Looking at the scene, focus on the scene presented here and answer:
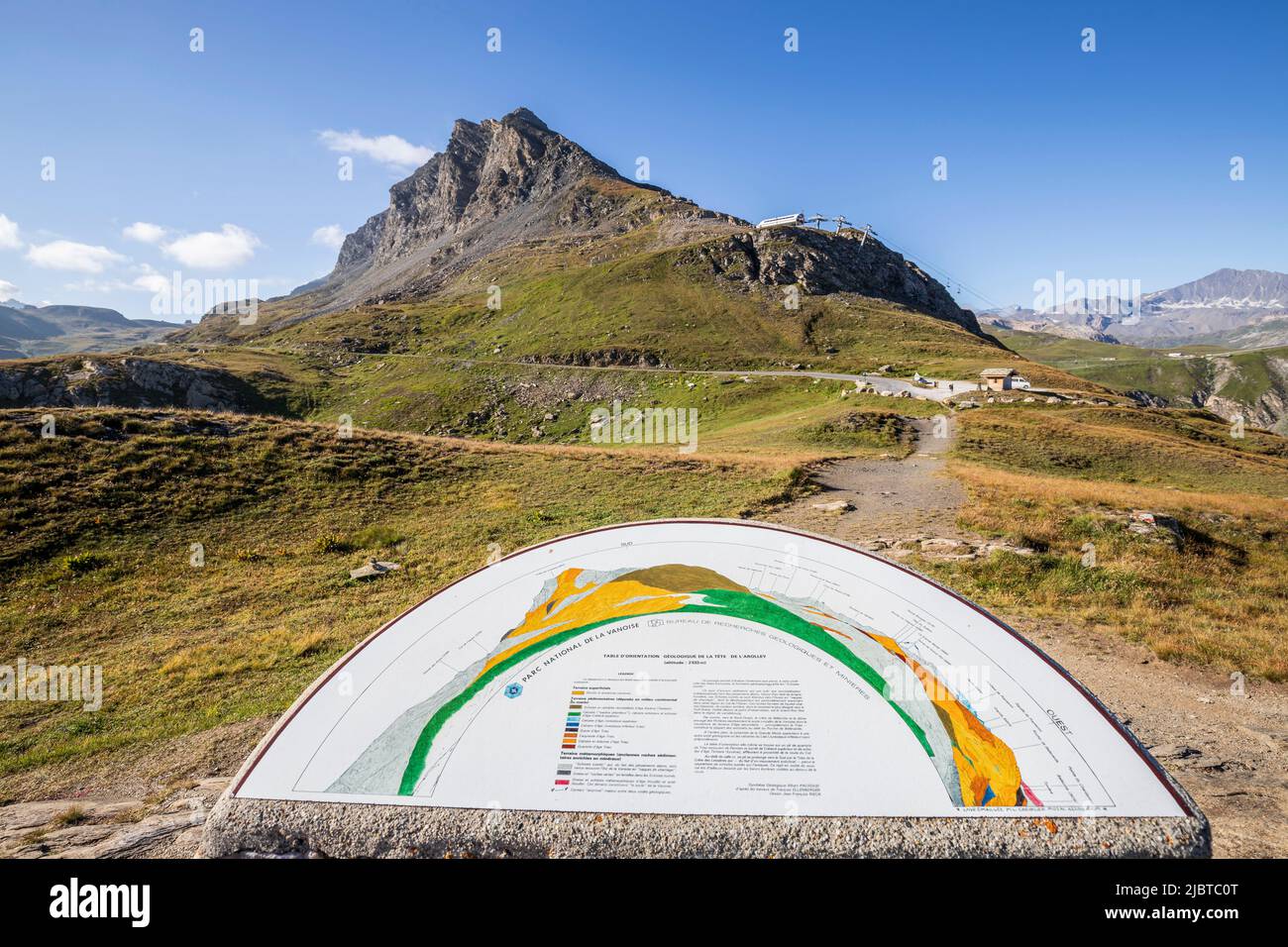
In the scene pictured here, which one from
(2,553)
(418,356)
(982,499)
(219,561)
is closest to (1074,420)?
(982,499)

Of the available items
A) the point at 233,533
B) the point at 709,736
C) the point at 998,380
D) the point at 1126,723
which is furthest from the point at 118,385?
the point at 998,380

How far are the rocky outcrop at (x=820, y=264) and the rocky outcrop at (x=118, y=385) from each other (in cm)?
8347

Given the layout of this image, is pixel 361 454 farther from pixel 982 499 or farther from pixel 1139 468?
pixel 1139 468

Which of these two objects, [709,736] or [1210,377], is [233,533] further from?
[1210,377]

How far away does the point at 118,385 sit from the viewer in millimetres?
61594

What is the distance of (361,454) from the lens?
24125 millimetres

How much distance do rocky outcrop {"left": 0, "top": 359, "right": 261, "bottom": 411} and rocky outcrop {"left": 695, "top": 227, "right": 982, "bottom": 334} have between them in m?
83.5

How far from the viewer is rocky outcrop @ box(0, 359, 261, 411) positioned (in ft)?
190

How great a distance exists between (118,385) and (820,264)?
361 feet

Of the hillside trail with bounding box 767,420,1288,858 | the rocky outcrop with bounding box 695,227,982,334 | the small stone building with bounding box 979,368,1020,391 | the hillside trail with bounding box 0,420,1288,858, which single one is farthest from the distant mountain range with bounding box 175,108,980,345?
the hillside trail with bounding box 0,420,1288,858

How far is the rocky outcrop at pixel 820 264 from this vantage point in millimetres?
98812

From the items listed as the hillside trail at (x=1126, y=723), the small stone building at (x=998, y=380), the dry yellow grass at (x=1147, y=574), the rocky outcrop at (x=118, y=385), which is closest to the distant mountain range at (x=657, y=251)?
the small stone building at (x=998, y=380)

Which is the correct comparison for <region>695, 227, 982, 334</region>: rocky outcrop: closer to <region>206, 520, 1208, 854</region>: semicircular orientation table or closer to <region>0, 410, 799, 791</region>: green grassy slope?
<region>0, 410, 799, 791</region>: green grassy slope
